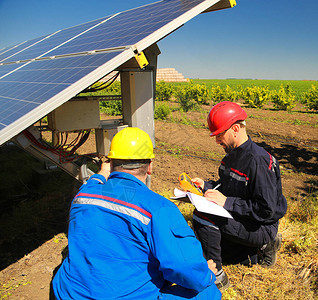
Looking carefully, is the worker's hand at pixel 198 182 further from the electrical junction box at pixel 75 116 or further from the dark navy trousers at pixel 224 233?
the electrical junction box at pixel 75 116

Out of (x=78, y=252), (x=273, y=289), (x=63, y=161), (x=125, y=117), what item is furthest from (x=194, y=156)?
(x=78, y=252)

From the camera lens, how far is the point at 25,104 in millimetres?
2227

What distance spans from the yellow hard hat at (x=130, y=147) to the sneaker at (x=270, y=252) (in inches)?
65.7

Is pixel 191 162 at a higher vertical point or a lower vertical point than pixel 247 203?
lower

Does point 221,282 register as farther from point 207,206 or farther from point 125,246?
point 125,246

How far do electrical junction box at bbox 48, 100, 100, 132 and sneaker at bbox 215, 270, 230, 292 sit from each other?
218 centimetres

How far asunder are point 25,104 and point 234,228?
2062 mm

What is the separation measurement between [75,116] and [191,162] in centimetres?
384

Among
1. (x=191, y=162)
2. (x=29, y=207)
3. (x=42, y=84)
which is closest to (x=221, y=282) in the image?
(x=42, y=84)

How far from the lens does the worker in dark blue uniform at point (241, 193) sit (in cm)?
215

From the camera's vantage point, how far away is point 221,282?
7.86ft

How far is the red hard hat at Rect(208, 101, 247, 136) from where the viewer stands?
87.3 inches

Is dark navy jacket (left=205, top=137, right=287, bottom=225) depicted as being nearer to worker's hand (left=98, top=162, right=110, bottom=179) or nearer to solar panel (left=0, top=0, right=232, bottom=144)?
worker's hand (left=98, top=162, right=110, bottom=179)

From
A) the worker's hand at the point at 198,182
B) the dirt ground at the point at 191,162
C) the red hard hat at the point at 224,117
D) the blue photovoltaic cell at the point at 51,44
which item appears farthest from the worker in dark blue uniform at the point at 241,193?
the blue photovoltaic cell at the point at 51,44
